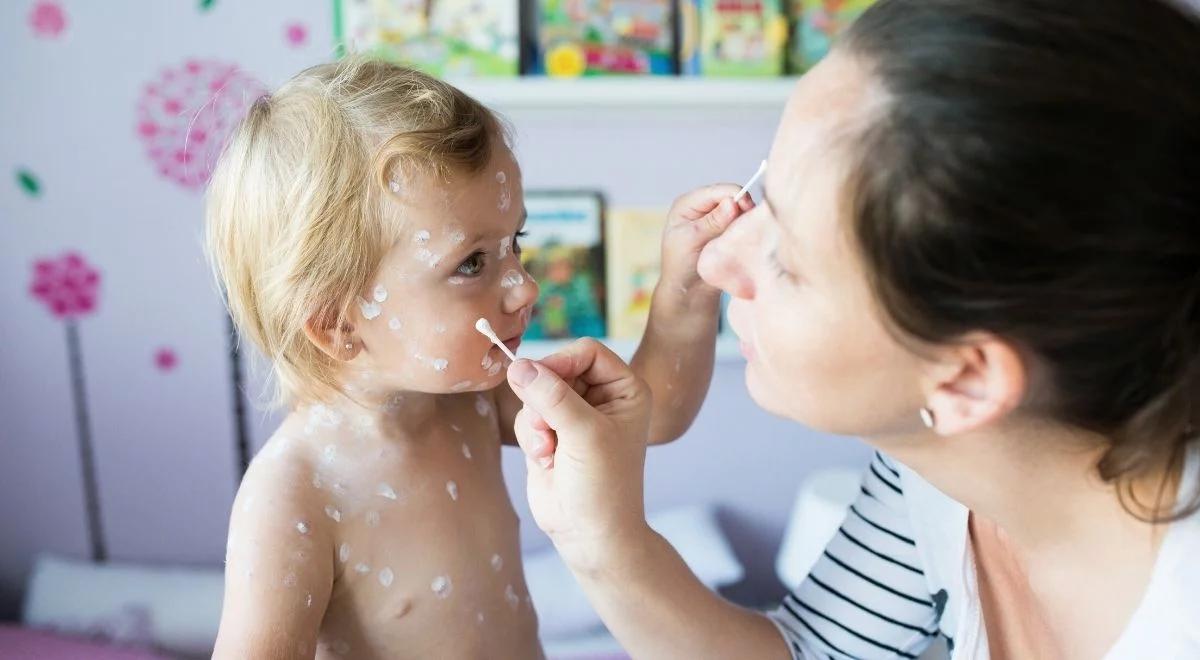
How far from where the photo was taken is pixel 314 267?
89 centimetres

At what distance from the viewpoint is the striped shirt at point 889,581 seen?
0.90 metres

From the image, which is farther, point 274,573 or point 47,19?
point 47,19

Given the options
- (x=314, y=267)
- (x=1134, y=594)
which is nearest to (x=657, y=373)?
(x=314, y=267)

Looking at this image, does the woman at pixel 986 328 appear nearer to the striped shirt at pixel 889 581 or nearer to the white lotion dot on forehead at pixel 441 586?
the striped shirt at pixel 889 581

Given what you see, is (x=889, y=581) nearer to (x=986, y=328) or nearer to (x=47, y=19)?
(x=986, y=328)

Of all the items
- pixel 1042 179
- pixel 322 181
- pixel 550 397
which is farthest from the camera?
pixel 322 181

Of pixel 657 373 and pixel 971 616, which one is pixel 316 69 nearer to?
pixel 657 373

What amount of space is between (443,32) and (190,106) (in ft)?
1.55

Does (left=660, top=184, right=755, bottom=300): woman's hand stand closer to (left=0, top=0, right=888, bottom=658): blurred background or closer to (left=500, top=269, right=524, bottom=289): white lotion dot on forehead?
(left=500, top=269, right=524, bottom=289): white lotion dot on forehead

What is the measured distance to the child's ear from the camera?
92 cm

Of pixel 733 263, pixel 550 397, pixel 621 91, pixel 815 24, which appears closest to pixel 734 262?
pixel 733 263

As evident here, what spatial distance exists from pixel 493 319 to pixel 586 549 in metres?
0.25

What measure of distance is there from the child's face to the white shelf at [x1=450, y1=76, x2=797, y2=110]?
0.68m

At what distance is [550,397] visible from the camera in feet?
2.44
